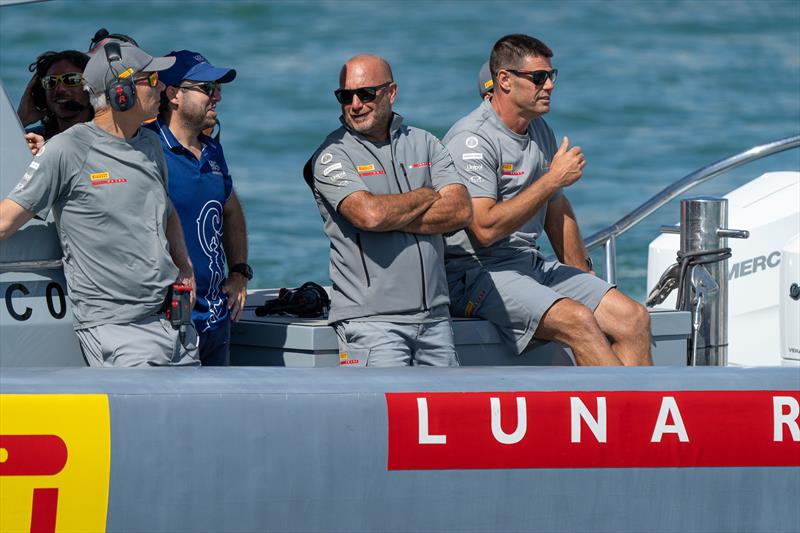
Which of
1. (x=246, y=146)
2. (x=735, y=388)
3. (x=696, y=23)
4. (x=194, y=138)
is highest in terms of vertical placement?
(x=696, y=23)

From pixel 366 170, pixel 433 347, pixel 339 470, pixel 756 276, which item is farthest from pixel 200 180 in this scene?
pixel 756 276

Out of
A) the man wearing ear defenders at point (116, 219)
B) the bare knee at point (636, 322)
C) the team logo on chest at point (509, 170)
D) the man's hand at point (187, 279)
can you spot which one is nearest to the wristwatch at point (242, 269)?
the man's hand at point (187, 279)

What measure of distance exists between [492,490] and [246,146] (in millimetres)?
12751

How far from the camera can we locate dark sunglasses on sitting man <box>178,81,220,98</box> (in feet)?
13.3

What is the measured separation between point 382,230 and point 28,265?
39.1 inches

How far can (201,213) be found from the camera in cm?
406

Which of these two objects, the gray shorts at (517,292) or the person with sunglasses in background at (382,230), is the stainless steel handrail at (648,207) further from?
the person with sunglasses in background at (382,230)

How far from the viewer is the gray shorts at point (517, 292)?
4.38 metres

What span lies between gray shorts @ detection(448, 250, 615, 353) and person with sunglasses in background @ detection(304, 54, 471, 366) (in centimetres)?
26

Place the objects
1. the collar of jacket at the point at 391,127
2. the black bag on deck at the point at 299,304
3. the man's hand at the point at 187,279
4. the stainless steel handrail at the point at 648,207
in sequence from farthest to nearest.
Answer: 1. the stainless steel handrail at the point at 648,207
2. the black bag on deck at the point at 299,304
3. the collar of jacket at the point at 391,127
4. the man's hand at the point at 187,279

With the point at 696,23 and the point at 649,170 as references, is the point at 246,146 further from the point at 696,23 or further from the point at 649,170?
the point at 696,23

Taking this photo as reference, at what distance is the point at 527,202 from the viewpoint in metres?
4.33

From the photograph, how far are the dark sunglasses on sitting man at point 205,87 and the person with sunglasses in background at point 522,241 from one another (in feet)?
2.71

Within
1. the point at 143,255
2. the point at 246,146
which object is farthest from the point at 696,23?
the point at 143,255
